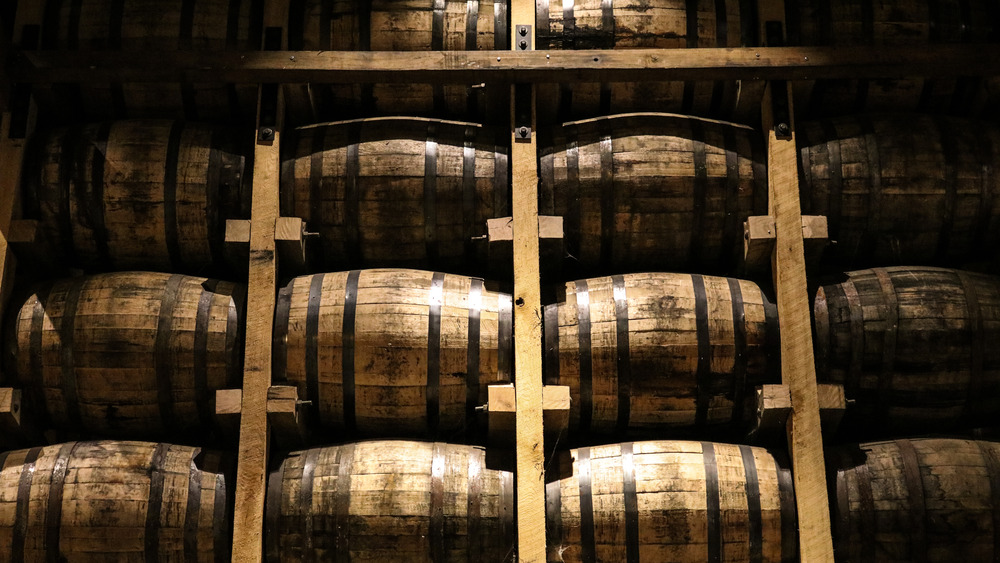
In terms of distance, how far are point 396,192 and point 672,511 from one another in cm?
245

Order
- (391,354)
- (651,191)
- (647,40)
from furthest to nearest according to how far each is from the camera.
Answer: (647,40) → (651,191) → (391,354)

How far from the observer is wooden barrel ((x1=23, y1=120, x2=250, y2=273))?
5.44 metres

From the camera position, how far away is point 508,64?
17.9 ft

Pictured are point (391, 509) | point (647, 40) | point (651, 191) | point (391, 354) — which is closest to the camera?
point (391, 509)

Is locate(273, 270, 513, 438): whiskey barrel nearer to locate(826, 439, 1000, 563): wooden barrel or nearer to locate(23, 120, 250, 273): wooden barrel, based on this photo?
locate(23, 120, 250, 273): wooden barrel

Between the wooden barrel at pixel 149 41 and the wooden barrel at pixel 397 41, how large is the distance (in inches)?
13.6

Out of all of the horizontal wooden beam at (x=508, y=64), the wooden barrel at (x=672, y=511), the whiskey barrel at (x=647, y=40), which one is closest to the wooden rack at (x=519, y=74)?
the horizontal wooden beam at (x=508, y=64)

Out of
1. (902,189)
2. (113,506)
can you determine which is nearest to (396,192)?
(113,506)

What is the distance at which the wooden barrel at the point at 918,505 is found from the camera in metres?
4.95

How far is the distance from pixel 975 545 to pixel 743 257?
2041 mm

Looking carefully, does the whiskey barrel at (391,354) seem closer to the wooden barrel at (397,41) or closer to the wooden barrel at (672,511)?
the wooden barrel at (672,511)

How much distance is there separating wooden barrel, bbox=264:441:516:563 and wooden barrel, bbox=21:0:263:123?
7.87ft

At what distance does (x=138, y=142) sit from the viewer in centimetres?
551

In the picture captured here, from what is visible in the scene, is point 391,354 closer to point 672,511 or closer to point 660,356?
point 660,356
